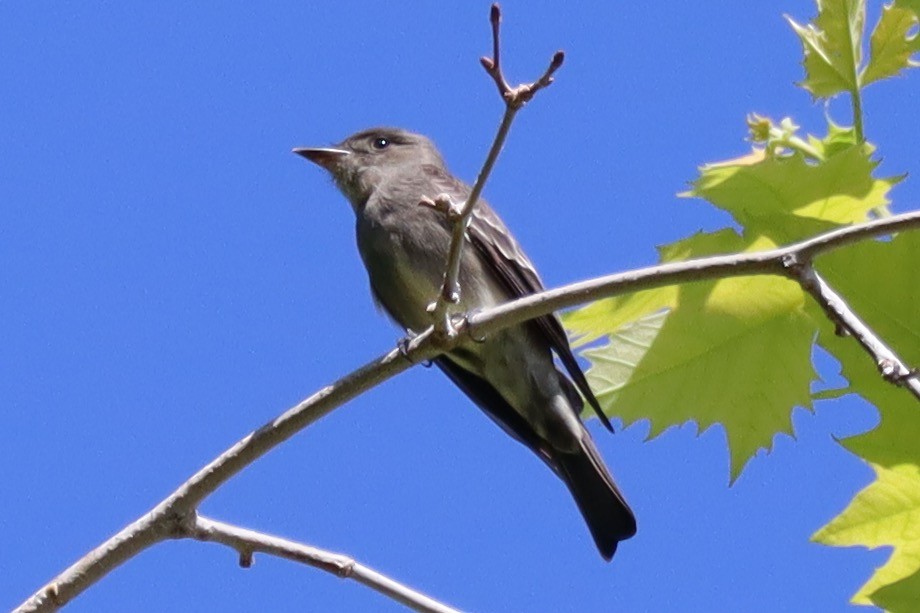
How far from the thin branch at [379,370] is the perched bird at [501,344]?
2114 millimetres

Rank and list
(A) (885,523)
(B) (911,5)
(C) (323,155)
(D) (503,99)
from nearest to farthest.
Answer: (D) (503,99) < (A) (885,523) < (B) (911,5) < (C) (323,155)

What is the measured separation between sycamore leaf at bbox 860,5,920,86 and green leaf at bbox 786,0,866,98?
0.12 feet

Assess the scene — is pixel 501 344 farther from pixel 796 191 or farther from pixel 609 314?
pixel 796 191

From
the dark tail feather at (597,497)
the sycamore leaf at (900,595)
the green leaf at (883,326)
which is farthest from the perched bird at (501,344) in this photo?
the sycamore leaf at (900,595)

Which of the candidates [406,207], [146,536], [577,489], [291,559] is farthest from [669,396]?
[406,207]

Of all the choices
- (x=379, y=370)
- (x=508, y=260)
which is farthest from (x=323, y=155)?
(x=379, y=370)

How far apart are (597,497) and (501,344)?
2.31 feet

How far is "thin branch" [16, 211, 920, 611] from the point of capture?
2.52 meters

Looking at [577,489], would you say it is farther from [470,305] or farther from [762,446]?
[762,446]

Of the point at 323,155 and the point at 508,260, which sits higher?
the point at 323,155

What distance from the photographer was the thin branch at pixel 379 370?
252 cm

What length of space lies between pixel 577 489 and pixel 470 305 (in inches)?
32.3

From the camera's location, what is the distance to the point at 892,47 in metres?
3.05

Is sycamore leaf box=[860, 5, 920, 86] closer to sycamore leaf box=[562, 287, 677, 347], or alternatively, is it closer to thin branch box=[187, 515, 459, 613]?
sycamore leaf box=[562, 287, 677, 347]
